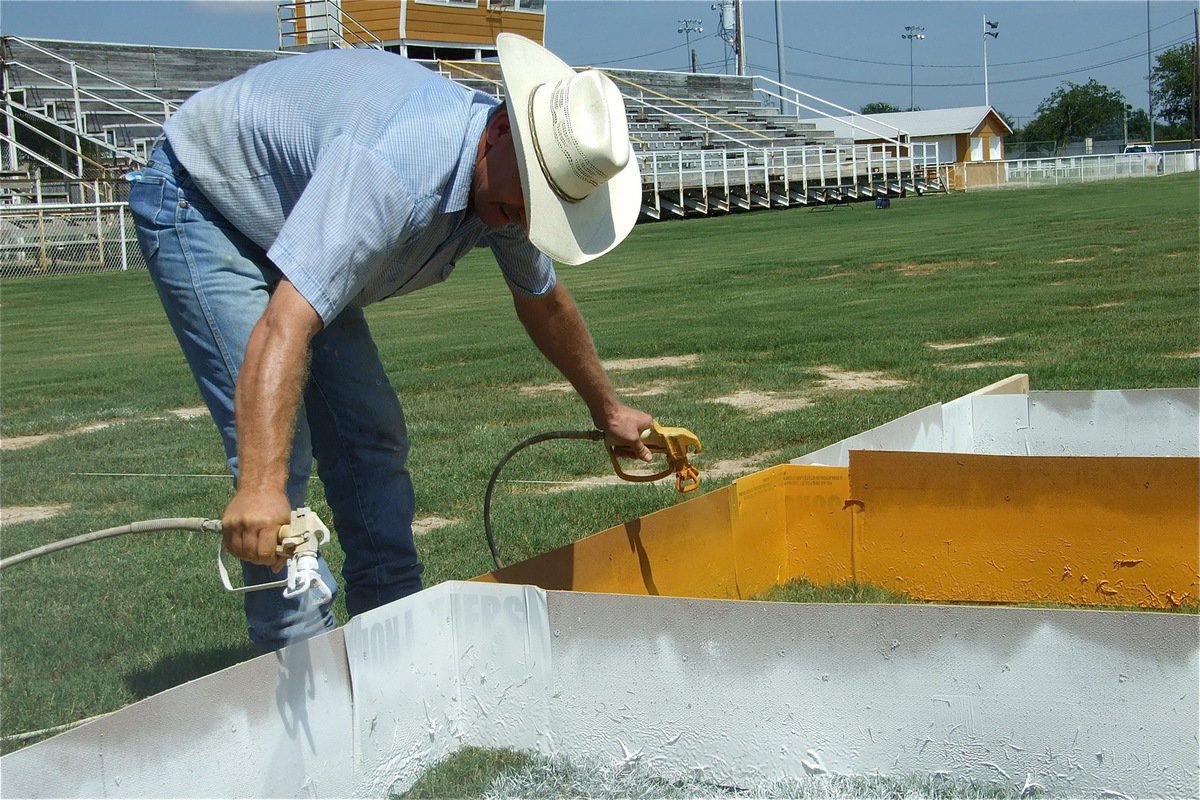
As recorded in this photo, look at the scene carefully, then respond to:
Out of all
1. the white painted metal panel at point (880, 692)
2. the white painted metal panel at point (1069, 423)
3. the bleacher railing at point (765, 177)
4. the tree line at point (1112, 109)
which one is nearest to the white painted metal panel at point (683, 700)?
the white painted metal panel at point (880, 692)

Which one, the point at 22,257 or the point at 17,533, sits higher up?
the point at 22,257

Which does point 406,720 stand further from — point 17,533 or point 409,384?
point 409,384

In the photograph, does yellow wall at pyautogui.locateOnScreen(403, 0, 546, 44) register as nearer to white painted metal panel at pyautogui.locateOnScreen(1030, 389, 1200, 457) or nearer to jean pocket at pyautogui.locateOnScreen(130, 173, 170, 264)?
white painted metal panel at pyautogui.locateOnScreen(1030, 389, 1200, 457)

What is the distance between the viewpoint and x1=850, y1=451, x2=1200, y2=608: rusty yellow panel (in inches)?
165

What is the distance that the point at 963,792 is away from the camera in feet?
8.98

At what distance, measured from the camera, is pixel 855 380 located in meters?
8.16

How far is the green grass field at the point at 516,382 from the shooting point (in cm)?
430

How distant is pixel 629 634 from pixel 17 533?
354 cm

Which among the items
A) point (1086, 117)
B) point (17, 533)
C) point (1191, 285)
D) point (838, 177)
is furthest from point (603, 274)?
point (1086, 117)

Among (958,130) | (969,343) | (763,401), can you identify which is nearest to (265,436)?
(763,401)

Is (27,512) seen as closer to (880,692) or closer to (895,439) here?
(895,439)

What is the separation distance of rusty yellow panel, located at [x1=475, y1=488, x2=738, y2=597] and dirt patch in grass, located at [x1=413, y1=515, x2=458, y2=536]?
1.37 m

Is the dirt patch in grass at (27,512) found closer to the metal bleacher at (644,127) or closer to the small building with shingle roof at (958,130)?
the metal bleacher at (644,127)

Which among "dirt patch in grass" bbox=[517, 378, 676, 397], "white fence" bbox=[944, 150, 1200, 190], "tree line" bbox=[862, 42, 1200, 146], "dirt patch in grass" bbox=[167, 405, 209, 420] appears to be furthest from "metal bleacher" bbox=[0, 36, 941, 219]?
"tree line" bbox=[862, 42, 1200, 146]
